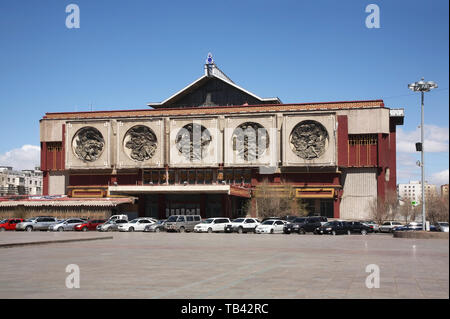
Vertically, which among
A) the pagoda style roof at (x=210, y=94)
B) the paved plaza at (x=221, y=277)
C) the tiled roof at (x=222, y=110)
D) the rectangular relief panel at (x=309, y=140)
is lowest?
the paved plaza at (x=221, y=277)

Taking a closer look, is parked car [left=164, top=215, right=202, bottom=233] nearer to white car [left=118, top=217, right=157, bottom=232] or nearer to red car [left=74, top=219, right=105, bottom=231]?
white car [left=118, top=217, right=157, bottom=232]

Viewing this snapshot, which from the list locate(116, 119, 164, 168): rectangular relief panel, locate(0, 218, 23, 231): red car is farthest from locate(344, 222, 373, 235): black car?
locate(116, 119, 164, 168): rectangular relief panel

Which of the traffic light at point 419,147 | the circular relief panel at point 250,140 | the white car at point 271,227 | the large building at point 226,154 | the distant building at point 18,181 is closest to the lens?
the traffic light at point 419,147

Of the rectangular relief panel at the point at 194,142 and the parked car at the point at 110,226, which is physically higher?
the rectangular relief panel at the point at 194,142

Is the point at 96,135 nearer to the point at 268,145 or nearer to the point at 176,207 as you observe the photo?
the point at 176,207

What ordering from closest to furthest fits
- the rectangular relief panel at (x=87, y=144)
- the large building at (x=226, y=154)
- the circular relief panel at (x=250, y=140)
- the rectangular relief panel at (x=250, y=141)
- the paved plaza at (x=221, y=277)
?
the paved plaza at (x=221, y=277) → the large building at (x=226, y=154) → the rectangular relief panel at (x=250, y=141) → the circular relief panel at (x=250, y=140) → the rectangular relief panel at (x=87, y=144)

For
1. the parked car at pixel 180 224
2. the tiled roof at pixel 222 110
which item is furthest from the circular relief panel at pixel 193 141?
the parked car at pixel 180 224

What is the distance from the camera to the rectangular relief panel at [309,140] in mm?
82562

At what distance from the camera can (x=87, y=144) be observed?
91125mm

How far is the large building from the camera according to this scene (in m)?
82.9

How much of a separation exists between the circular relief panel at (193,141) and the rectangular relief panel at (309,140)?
1248 cm

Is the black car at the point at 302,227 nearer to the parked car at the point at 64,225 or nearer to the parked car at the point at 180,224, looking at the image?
the parked car at the point at 180,224

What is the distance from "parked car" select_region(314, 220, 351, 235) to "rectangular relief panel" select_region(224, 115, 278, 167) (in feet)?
106
